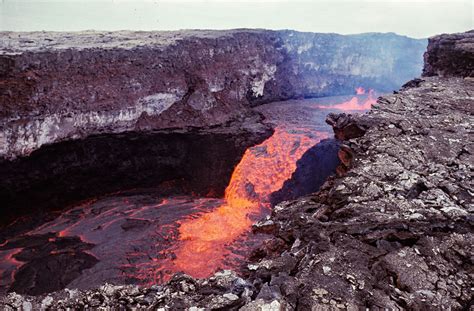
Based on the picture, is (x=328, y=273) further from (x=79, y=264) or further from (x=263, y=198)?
(x=263, y=198)

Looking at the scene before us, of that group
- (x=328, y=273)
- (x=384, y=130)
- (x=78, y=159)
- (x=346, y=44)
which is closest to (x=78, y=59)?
(x=78, y=159)

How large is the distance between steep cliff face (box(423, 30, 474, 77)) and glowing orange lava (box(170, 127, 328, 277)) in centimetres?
432

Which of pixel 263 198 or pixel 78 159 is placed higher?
pixel 78 159

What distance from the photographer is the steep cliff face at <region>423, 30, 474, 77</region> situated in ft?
24.7

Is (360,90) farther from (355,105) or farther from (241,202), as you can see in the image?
(241,202)

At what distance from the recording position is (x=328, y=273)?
253 cm

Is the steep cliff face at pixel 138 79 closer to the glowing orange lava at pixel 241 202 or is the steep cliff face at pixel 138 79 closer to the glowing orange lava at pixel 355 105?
the glowing orange lava at pixel 355 105

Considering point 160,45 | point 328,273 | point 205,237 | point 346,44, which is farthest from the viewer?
point 346,44

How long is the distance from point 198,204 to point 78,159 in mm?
3608

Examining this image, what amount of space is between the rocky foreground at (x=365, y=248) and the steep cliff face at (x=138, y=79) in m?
7.32

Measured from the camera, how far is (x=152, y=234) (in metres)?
8.25

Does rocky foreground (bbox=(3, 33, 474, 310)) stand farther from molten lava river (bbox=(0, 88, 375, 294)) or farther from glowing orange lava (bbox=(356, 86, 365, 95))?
glowing orange lava (bbox=(356, 86, 365, 95))

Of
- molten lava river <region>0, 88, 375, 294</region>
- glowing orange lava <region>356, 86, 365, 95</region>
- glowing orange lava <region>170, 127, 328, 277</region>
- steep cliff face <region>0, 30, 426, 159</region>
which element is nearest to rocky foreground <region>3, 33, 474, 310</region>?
molten lava river <region>0, 88, 375, 294</region>

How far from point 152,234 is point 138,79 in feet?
16.1
